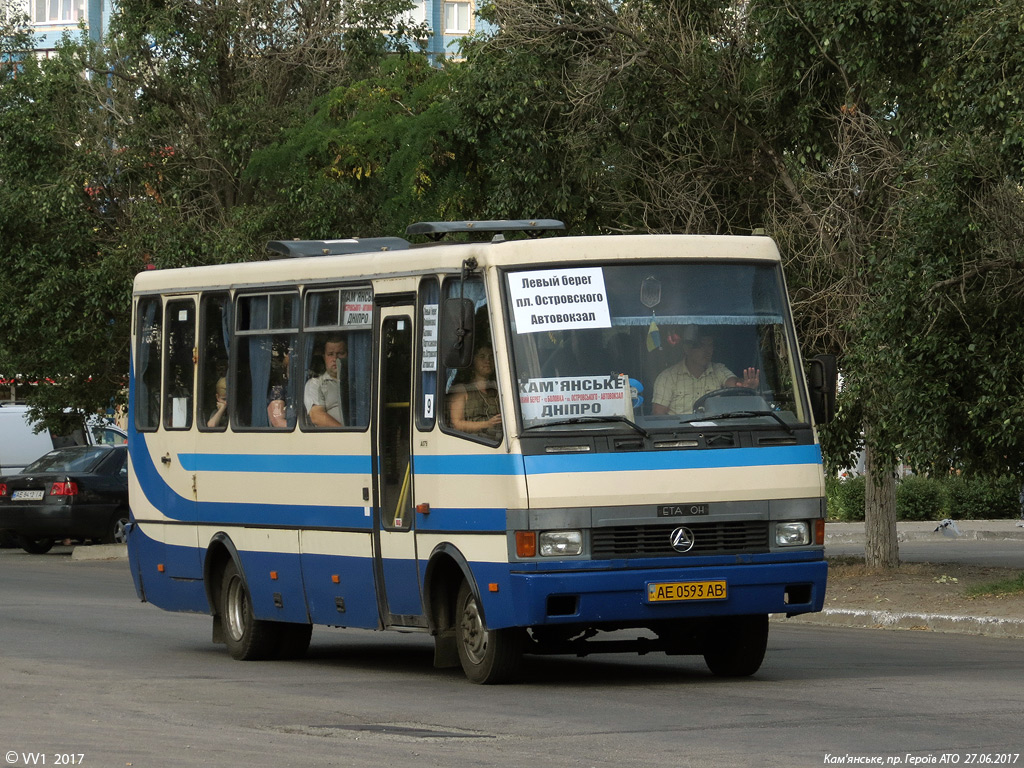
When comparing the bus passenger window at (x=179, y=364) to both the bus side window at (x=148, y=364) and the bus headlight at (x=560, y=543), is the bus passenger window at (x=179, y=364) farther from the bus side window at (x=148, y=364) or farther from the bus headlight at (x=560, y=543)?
the bus headlight at (x=560, y=543)

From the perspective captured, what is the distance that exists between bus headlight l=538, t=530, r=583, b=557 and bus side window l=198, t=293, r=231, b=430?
13.8 feet

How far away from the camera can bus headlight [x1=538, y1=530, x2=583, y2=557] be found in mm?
11516

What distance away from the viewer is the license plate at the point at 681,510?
38.4 feet

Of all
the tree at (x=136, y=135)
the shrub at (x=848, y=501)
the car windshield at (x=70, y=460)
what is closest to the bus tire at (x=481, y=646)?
the tree at (x=136, y=135)

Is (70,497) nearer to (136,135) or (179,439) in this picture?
(136,135)

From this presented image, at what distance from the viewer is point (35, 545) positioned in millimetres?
33469

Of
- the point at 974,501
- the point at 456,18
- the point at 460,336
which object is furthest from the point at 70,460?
the point at 456,18

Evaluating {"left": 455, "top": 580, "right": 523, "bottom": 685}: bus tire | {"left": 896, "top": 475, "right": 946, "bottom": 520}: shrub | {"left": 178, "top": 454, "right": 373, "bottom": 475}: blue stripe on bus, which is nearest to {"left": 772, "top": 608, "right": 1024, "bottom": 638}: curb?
{"left": 178, "top": 454, "right": 373, "bottom": 475}: blue stripe on bus

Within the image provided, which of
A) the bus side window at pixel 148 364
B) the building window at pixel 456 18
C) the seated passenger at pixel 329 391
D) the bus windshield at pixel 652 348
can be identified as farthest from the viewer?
the building window at pixel 456 18

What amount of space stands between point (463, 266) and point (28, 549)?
2263 cm

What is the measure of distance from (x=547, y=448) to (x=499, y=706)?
5.06ft

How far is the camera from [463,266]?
12227 mm

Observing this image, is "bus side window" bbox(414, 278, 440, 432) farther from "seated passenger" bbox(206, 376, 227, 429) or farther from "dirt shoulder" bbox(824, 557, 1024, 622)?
"dirt shoulder" bbox(824, 557, 1024, 622)

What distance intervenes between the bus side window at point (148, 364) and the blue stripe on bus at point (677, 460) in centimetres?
541
